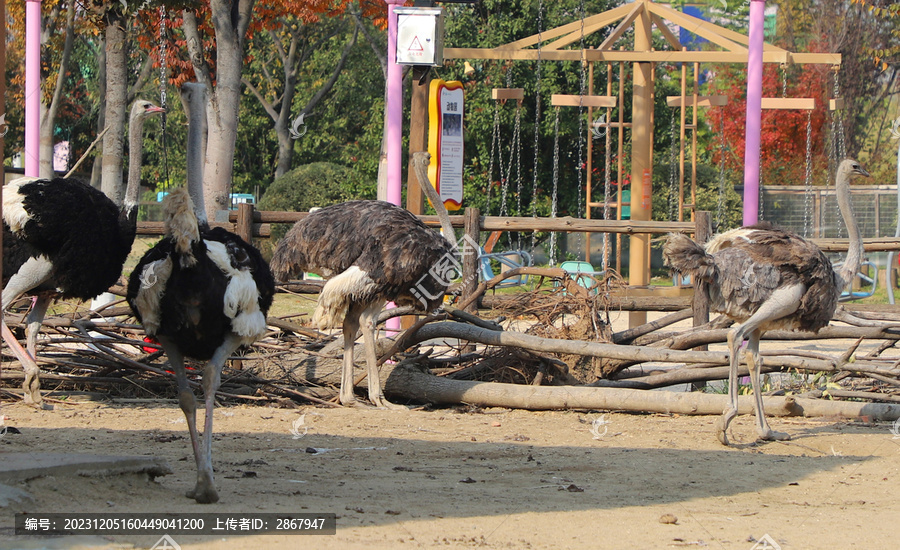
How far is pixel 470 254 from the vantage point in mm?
8516

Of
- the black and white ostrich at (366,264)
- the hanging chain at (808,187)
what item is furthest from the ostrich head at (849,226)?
the hanging chain at (808,187)

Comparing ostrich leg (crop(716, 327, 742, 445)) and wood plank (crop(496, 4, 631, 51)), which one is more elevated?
wood plank (crop(496, 4, 631, 51))

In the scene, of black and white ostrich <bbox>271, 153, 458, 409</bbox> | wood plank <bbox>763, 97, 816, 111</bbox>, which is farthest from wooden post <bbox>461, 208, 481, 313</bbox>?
wood plank <bbox>763, 97, 816, 111</bbox>

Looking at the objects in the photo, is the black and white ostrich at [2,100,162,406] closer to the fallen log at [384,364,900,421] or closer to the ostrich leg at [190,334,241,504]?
the ostrich leg at [190,334,241,504]

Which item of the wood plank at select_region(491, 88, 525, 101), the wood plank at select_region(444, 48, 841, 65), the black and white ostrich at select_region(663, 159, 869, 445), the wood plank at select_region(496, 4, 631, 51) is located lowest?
the black and white ostrich at select_region(663, 159, 869, 445)

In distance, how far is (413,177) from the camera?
9984 mm

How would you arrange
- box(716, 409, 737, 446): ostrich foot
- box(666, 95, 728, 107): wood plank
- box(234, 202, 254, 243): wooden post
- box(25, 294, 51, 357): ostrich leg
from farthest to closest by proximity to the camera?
box(666, 95, 728, 107): wood plank, box(234, 202, 254, 243): wooden post, box(25, 294, 51, 357): ostrich leg, box(716, 409, 737, 446): ostrich foot

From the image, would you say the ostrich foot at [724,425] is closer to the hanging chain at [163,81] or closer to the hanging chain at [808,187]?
the hanging chain at [163,81]

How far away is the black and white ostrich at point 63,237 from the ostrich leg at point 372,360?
1702 millimetres

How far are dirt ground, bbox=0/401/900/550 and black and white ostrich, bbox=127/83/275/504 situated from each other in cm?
41

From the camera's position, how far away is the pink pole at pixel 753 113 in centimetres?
905

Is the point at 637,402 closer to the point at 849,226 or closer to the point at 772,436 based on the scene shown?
the point at 772,436

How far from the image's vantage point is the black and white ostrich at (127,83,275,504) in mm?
4160

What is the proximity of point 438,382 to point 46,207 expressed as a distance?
9.43 ft
